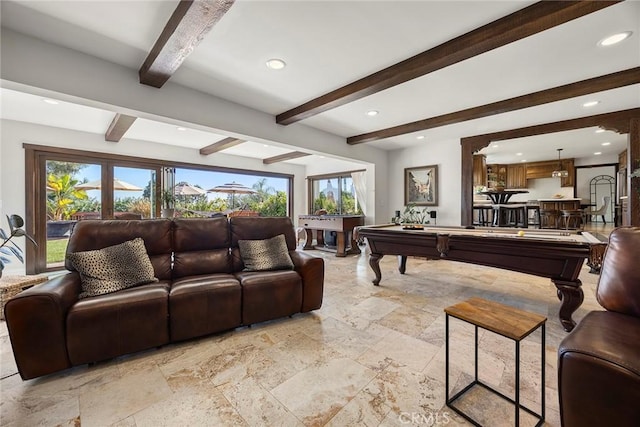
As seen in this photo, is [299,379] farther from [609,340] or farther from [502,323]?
[609,340]

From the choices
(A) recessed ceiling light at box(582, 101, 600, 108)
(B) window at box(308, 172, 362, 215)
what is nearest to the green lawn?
(B) window at box(308, 172, 362, 215)

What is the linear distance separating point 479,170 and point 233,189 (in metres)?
6.87

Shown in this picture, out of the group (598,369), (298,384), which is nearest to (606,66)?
(598,369)

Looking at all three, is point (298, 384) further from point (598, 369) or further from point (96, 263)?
point (96, 263)

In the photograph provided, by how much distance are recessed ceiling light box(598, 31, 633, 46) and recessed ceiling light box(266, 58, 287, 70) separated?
2932mm

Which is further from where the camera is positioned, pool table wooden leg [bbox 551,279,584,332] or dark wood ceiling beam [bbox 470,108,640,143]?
dark wood ceiling beam [bbox 470,108,640,143]

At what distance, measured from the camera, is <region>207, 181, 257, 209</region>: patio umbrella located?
6.77 metres

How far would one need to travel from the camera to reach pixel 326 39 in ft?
7.54

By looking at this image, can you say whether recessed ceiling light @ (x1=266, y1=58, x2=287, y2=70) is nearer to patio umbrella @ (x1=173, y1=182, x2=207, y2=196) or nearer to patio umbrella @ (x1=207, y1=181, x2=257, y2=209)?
patio umbrella @ (x1=173, y1=182, x2=207, y2=196)

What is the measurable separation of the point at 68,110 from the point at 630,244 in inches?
240

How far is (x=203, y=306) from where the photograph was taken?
2145 mm

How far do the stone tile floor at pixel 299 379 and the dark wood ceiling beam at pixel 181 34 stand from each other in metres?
2.47

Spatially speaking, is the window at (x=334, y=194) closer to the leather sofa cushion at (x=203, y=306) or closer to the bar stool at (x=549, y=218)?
the leather sofa cushion at (x=203, y=306)

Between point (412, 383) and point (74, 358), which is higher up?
point (74, 358)
